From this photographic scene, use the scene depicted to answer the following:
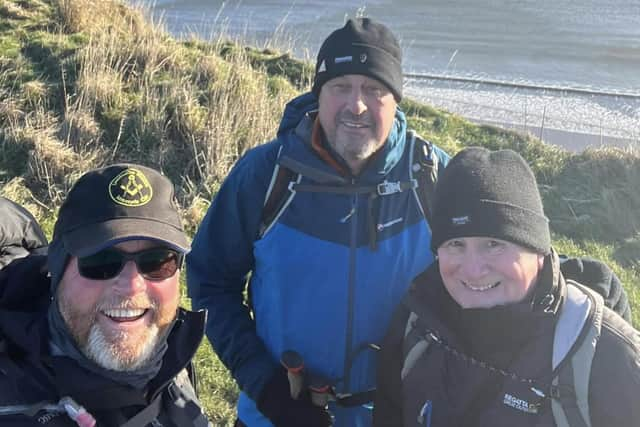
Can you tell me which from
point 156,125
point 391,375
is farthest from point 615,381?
point 156,125

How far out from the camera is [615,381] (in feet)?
6.64

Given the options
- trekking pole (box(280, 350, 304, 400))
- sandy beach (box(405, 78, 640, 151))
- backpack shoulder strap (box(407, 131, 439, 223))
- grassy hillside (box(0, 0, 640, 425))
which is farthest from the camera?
sandy beach (box(405, 78, 640, 151))

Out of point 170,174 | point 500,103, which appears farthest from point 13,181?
point 500,103

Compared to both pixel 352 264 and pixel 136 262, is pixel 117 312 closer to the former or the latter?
pixel 136 262

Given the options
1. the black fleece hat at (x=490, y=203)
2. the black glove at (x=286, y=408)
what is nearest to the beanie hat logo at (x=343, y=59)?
the black fleece hat at (x=490, y=203)

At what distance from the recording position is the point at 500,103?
11.3 m

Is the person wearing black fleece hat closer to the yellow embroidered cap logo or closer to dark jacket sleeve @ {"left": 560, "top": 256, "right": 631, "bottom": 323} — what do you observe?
dark jacket sleeve @ {"left": 560, "top": 256, "right": 631, "bottom": 323}

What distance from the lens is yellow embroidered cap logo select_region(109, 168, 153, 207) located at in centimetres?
223

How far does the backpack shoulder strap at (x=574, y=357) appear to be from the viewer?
2059mm

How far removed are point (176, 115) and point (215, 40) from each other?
3.15 meters

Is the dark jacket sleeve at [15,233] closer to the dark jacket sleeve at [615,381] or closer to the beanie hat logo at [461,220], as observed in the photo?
the beanie hat logo at [461,220]

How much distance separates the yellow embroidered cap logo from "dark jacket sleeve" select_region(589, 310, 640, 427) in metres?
1.48

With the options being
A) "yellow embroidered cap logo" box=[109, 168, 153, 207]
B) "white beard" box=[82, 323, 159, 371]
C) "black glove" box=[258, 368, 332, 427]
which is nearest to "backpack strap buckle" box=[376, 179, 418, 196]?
"black glove" box=[258, 368, 332, 427]

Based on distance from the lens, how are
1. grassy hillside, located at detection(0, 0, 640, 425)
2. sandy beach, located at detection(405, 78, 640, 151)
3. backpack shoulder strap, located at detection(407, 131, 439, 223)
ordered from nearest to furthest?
backpack shoulder strap, located at detection(407, 131, 439, 223), grassy hillside, located at detection(0, 0, 640, 425), sandy beach, located at detection(405, 78, 640, 151)
